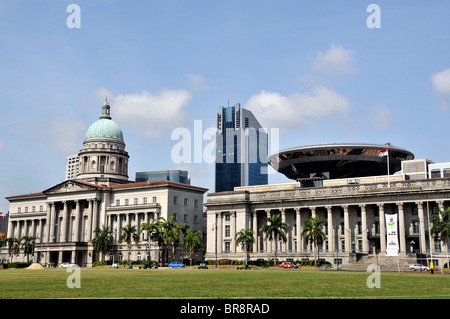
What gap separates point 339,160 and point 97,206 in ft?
218

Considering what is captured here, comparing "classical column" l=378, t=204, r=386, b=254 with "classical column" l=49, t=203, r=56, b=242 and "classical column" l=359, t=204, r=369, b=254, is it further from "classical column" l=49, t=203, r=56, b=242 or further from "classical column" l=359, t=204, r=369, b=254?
"classical column" l=49, t=203, r=56, b=242

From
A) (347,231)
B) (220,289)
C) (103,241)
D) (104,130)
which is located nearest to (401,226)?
(347,231)

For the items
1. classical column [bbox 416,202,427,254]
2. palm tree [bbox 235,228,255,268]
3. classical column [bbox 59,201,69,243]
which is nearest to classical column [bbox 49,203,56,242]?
classical column [bbox 59,201,69,243]

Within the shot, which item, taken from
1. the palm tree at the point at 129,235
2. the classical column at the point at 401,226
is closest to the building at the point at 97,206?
the palm tree at the point at 129,235

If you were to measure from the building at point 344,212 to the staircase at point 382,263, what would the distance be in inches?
8.8

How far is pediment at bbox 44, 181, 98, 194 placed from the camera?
14738 centimetres

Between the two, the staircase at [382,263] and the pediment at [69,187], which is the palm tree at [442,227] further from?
the pediment at [69,187]

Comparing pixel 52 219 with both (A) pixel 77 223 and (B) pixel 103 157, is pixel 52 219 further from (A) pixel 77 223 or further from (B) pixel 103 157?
(B) pixel 103 157

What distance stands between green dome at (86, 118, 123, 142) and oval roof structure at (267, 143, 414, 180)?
5346 cm

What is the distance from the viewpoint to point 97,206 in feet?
481

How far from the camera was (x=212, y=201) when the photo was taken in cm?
12781

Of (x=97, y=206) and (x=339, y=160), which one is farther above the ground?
(x=339, y=160)
